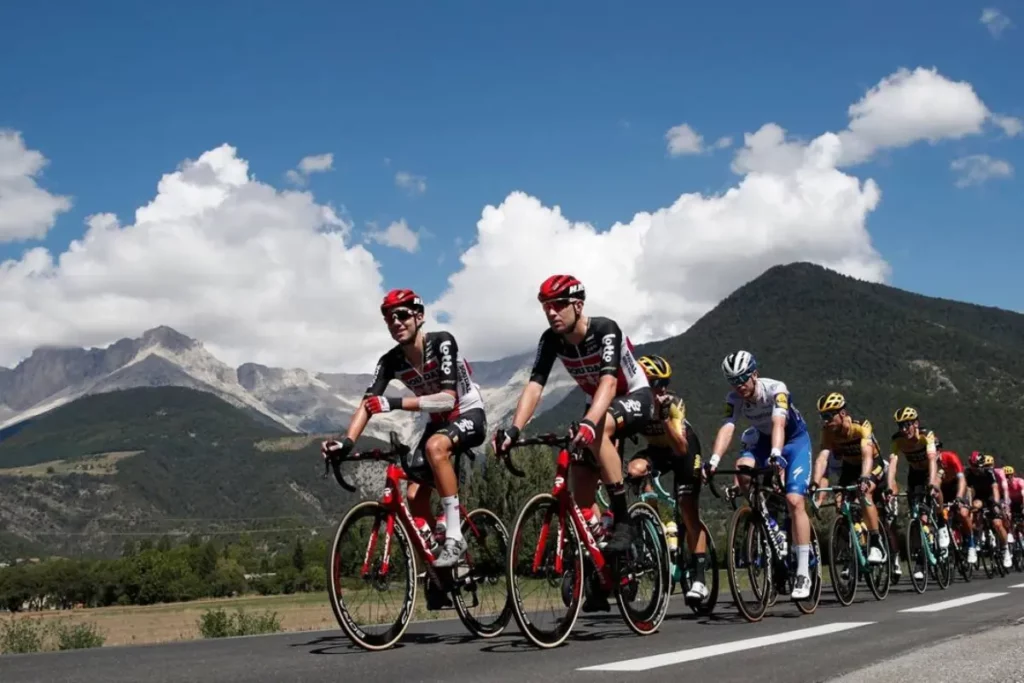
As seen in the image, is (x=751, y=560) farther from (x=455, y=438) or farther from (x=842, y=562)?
(x=455, y=438)

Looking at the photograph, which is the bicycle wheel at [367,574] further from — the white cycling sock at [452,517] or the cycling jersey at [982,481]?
the cycling jersey at [982,481]

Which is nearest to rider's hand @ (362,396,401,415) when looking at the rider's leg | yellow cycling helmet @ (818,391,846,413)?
the rider's leg

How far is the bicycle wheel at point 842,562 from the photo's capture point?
11891mm

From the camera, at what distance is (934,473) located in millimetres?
16094

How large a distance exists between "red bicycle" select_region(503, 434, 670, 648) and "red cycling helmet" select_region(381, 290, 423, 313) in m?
1.34

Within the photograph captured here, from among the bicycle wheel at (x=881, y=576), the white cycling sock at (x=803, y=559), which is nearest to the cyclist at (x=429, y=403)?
the white cycling sock at (x=803, y=559)

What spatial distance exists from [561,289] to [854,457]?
7.73 metres

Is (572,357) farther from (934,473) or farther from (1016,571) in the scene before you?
(1016,571)

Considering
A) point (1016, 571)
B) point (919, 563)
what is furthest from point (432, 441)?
point (1016, 571)

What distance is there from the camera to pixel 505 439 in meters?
7.17

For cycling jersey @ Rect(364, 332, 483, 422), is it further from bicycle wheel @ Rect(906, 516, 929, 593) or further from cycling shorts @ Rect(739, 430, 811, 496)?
bicycle wheel @ Rect(906, 516, 929, 593)

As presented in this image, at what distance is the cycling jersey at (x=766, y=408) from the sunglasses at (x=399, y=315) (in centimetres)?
394

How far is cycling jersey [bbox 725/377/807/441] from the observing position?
10758mm

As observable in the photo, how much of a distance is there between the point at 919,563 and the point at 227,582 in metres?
119
